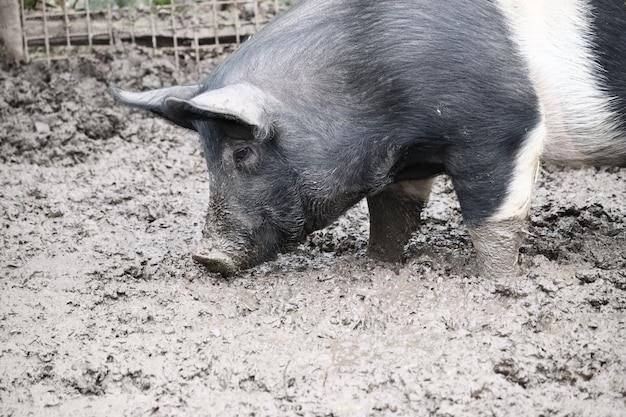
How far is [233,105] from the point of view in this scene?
376 centimetres

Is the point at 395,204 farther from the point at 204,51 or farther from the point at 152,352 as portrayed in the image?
the point at 204,51

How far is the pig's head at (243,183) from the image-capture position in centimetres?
389

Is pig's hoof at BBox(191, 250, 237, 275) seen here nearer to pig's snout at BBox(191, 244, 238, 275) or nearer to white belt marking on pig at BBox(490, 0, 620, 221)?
pig's snout at BBox(191, 244, 238, 275)

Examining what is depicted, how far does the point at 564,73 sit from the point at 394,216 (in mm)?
942

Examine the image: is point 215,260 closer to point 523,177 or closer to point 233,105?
point 233,105

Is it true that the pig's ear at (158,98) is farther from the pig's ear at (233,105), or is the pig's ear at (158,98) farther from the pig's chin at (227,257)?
the pig's chin at (227,257)

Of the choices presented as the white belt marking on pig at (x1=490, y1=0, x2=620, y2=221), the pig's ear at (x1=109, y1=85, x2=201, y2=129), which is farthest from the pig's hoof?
the white belt marking on pig at (x1=490, y1=0, x2=620, y2=221)

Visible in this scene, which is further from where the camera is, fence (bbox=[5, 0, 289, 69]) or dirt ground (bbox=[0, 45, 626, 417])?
fence (bbox=[5, 0, 289, 69])

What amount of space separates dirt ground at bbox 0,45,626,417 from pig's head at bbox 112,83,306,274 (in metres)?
0.14

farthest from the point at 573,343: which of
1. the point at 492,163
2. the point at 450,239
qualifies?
the point at 450,239

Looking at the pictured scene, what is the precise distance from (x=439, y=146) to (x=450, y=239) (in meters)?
0.89

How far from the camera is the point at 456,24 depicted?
393 cm

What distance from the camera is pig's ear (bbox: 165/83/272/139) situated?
3695 mm

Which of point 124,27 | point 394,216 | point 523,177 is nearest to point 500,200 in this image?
point 523,177
